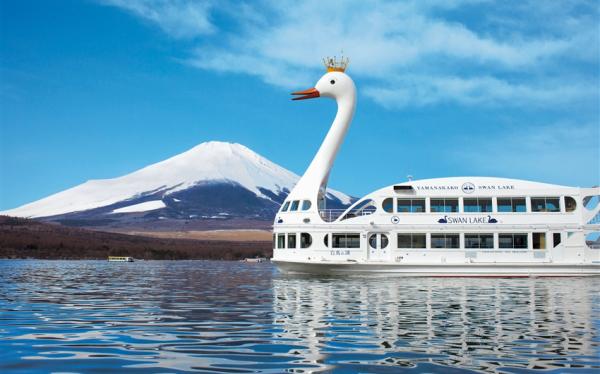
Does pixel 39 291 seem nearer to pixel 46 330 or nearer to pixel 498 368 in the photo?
pixel 46 330

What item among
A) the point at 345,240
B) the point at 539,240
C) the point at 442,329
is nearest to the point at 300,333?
the point at 442,329

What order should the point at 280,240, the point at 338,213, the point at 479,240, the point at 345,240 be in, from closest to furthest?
the point at 479,240, the point at 345,240, the point at 338,213, the point at 280,240

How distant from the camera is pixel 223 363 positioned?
9547 mm

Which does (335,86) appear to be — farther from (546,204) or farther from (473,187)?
(546,204)

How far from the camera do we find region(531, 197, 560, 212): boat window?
117 ft

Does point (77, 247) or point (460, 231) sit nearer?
point (460, 231)

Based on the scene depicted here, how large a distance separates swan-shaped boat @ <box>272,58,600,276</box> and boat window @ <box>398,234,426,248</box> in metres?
0.05

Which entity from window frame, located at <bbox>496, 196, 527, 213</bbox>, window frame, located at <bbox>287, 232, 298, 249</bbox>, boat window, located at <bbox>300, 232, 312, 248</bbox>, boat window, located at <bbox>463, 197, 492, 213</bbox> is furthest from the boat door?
window frame, located at <bbox>496, 196, 527, 213</bbox>

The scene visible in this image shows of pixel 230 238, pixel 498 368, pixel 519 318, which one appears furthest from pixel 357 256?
pixel 230 238

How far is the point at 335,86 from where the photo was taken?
38.1 meters

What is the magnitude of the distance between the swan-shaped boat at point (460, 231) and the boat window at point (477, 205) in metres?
0.05

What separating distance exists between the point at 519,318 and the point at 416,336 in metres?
4.27

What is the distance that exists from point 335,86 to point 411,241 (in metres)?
9.88

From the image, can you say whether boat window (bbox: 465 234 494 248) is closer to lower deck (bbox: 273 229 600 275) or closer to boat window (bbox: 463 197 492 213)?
lower deck (bbox: 273 229 600 275)
